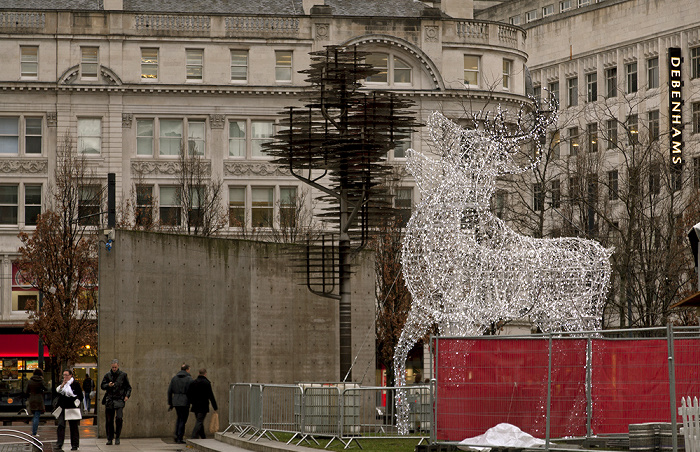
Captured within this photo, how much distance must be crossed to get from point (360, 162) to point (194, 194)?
2946cm

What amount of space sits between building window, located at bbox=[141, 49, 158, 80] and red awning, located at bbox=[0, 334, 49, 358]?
1250 cm

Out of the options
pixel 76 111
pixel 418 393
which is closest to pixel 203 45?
pixel 76 111

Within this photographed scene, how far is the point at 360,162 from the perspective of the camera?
2458 centimetres

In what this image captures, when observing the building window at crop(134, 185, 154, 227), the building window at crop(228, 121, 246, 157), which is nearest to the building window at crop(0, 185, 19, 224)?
the building window at crop(134, 185, 154, 227)

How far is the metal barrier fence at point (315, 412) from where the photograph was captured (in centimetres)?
2139

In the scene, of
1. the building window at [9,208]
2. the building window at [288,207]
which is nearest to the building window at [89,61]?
the building window at [9,208]

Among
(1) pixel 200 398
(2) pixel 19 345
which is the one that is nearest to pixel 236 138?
(2) pixel 19 345

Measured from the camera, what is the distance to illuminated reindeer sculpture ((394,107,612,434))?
22.5 m

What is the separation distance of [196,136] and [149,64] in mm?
3794

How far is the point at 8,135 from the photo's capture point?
53531 mm

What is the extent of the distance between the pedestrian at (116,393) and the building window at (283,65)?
1267 inches

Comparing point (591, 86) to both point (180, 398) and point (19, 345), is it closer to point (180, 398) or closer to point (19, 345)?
point (19, 345)

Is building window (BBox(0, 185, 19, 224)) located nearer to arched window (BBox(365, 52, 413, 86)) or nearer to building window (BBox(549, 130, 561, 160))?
arched window (BBox(365, 52, 413, 86))

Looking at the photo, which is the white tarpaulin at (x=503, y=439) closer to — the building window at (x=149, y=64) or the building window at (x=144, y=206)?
the building window at (x=144, y=206)
